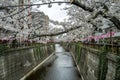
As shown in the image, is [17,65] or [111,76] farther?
[17,65]

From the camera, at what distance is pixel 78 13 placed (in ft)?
37.9

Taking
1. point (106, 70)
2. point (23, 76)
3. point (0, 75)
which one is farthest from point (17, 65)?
point (106, 70)

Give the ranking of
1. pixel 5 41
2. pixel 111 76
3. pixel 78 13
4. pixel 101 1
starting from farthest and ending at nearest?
pixel 5 41 < pixel 78 13 < pixel 111 76 < pixel 101 1

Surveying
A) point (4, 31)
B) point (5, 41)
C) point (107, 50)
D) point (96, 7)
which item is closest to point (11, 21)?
point (4, 31)

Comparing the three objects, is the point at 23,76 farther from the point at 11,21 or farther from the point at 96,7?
the point at 96,7

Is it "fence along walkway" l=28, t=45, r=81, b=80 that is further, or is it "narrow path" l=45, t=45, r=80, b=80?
"narrow path" l=45, t=45, r=80, b=80

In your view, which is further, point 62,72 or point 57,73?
point 62,72

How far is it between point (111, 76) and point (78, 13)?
4228mm

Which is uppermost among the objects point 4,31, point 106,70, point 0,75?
point 4,31

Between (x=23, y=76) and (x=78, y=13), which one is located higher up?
(x=78, y=13)

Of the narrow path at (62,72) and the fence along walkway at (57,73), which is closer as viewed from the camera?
the fence along walkway at (57,73)

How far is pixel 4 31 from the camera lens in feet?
65.4

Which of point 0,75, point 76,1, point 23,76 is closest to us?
point 76,1

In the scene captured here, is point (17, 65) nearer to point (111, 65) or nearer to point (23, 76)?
point (23, 76)
